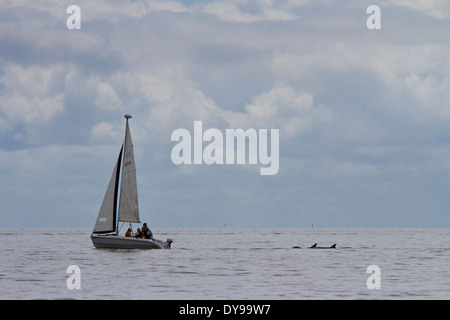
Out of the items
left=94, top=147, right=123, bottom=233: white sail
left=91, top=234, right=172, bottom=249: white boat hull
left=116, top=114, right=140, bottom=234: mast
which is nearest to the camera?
left=91, top=234, right=172, bottom=249: white boat hull

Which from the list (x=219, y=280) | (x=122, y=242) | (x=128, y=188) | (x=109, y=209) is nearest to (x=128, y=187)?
(x=128, y=188)

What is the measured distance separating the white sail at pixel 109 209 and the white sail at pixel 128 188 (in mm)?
838

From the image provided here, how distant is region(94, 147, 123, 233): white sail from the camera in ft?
239

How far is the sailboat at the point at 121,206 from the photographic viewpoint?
71.8 m

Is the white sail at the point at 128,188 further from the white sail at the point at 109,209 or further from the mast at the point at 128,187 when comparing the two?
the white sail at the point at 109,209

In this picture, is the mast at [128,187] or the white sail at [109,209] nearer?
the white sail at [109,209]

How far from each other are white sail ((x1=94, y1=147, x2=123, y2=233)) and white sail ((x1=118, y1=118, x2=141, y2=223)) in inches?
33.0

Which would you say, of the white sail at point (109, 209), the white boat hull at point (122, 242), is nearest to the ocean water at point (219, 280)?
the white boat hull at point (122, 242)

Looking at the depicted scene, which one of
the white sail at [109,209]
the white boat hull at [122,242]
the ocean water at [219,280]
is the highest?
the white sail at [109,209]

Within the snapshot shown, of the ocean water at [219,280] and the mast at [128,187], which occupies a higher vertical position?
the mast at [128,187]

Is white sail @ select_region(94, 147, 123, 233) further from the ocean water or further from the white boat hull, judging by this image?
the ocean water

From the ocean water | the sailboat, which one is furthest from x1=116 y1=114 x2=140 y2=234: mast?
the ocean water

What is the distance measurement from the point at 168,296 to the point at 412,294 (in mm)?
13594
